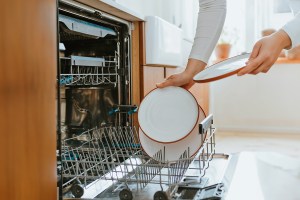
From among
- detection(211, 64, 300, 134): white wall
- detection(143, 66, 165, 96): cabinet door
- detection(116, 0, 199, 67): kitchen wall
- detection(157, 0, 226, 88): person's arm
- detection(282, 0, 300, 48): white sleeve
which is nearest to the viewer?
detection(282, 0, 300, 48): white sleeve

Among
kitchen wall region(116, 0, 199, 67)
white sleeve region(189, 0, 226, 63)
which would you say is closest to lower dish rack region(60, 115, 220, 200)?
white sleeve region(189, 0, 226, 63)

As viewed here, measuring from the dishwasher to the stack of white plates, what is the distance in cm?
2

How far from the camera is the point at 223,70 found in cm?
85

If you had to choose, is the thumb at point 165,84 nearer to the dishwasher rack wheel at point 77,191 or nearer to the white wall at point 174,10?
the dishwasher rack wheel at point 77,191

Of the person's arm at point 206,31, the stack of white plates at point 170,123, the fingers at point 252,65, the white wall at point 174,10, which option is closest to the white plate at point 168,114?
the stack of white plates at point 170,123

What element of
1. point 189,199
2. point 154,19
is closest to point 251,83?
point 154,19

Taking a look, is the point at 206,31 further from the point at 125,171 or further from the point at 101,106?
the point at 125,171

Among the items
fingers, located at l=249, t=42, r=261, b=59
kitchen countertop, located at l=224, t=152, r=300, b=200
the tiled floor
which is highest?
fingers, located at l=249, t=42, r=261, b=59

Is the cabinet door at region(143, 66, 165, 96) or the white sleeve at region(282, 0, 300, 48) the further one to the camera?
the cabinet door at region(143, 66, 165, 96)

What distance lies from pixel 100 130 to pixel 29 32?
620mm

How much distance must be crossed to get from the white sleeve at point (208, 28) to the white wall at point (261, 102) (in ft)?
8.87

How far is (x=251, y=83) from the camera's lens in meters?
3.81

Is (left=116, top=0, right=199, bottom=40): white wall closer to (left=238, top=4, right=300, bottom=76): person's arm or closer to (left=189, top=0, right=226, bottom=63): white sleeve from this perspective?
(left=189, top=0, right=226, bottom=63): white sleeve

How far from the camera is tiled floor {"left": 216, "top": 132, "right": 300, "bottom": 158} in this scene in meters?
2.84
